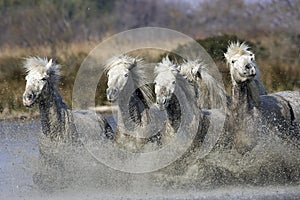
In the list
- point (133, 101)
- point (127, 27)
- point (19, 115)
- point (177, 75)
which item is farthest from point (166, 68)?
point (127, 27)

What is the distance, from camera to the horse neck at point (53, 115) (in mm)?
10539

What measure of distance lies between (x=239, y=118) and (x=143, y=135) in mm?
1068

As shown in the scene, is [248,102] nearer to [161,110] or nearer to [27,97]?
[161,110]

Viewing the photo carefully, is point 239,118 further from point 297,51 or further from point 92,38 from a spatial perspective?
point 92,38

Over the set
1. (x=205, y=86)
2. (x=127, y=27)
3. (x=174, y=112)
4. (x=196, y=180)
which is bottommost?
(x=196, y=180)

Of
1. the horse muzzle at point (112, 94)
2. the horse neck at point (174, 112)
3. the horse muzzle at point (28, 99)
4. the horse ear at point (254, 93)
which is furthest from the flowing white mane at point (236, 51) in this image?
the horse muzzle at point (28, 99)

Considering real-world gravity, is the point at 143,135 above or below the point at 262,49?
below

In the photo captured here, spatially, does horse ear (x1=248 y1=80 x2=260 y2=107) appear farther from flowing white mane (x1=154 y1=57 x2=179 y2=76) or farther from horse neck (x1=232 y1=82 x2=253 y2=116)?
flowing white mane (x1=154 y1=57 x2=179 y2=76)

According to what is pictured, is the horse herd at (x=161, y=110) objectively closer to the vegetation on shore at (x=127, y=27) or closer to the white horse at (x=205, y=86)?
the white horse at (x=205, y=86)

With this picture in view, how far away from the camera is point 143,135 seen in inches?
419

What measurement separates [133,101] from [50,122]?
98 cm

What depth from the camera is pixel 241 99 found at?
10.5m

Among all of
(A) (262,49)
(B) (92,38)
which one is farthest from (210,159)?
(B) (92,38)

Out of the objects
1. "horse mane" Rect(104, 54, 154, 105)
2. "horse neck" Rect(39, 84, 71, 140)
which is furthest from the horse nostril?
"horse mane" Rect(104, 54, 154, 105)
